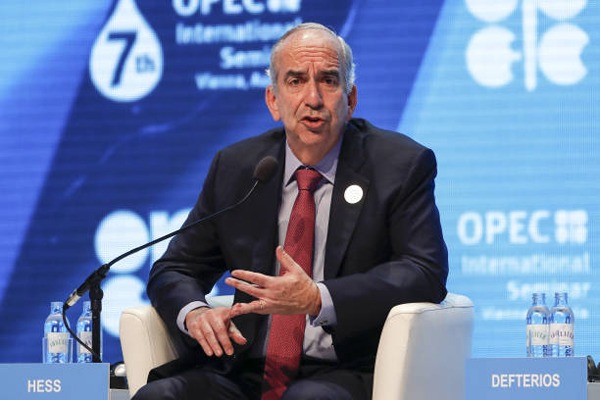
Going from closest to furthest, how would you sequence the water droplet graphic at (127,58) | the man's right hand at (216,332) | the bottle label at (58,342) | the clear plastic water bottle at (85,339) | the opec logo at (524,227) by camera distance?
the man's right hand at (216,332), the bottle label at (58,342), the clear plastic water bottle at (85,339), the opec logo at (524,227), the water droplet graphic at (127,58)

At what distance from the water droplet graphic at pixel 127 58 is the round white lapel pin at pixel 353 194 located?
2.08 meters

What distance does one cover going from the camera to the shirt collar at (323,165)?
3.46 meters

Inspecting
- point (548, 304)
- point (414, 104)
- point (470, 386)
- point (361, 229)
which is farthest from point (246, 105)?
point (470, 386)

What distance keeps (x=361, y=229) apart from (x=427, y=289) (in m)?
0.26

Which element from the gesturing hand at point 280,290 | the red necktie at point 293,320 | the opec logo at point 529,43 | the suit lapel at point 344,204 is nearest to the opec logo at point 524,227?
the opec logo at point 529,43

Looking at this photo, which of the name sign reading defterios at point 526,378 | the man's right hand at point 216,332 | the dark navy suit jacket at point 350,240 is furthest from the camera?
the dark navy suit jacket at point 350,240

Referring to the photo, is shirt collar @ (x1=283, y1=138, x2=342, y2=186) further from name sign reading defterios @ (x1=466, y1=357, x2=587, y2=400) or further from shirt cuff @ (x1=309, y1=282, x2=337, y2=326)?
name sign reading defterios @ (x1=466, y1=357, x2=587, y2=400)

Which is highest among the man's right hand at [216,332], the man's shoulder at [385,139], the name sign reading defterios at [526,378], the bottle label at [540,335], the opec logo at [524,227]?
the man's shoulder at [385,139]

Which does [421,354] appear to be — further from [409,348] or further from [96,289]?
[96,289]

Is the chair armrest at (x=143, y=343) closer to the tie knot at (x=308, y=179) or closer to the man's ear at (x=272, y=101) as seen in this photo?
the tie knot at (x=308, y=179)

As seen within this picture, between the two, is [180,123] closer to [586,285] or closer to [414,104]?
[414,104]

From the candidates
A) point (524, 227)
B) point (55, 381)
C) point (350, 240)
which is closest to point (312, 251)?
point (350, 240)

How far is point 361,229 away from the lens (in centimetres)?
333

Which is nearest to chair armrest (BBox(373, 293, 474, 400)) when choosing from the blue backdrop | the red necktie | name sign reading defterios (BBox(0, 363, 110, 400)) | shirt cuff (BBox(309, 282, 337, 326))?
shirt cuff (BBox(309, 282, 337, 326))
